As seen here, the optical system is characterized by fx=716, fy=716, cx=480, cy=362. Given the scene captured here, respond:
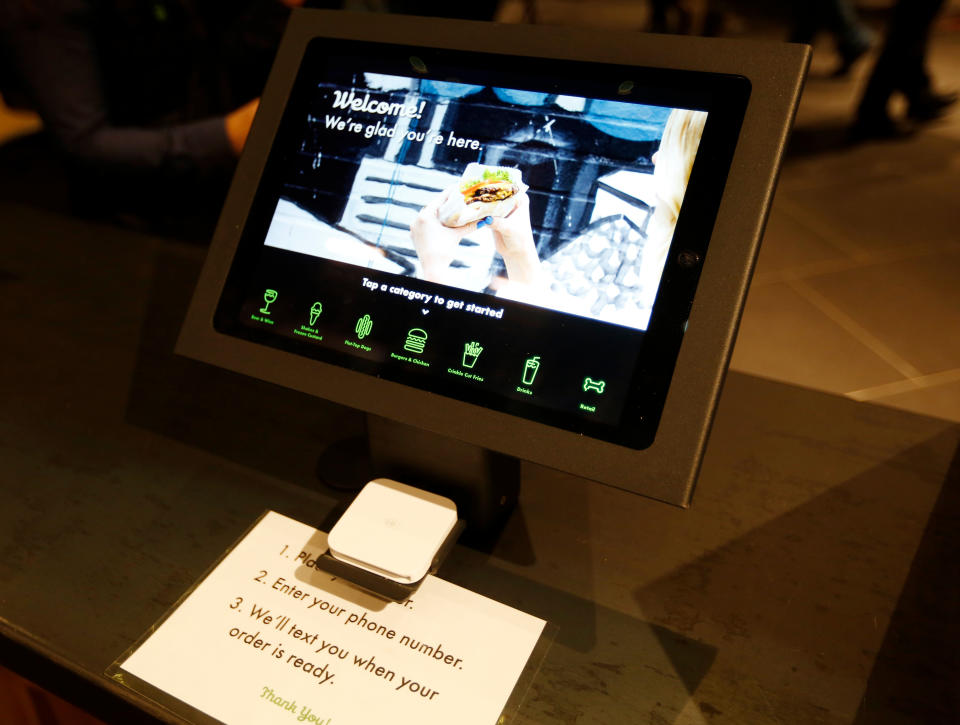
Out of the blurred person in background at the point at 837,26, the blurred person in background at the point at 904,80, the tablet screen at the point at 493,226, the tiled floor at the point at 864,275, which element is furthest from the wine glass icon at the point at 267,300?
the blurred person in background at the point at 837,26

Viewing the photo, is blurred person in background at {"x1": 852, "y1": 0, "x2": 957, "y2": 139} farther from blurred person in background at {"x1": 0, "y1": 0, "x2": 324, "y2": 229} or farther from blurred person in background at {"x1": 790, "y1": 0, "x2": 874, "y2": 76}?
blurred person in background at {"x1": 0, "y1": 0, "x2": 324, "y2": 229}

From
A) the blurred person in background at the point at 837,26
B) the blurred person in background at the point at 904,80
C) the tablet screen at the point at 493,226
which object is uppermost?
the blurred person in background at the point at 837,26

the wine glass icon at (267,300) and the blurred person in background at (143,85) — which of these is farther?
the blurred person in background at (143,85)

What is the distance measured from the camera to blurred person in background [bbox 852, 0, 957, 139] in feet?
8.74

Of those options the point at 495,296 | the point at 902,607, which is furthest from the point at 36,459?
the point at 902,607

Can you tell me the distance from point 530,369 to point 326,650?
0.26 metres

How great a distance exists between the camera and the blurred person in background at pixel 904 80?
8.74 feet

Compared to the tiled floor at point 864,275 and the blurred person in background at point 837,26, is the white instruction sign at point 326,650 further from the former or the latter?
the blurred person in background at point 837,26

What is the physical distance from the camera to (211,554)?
2.08 ft

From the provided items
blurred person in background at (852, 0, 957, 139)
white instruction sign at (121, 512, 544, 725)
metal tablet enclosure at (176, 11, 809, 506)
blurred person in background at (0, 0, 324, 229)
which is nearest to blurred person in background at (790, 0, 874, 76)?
blurred person in background at (852, 0, 957, 139)

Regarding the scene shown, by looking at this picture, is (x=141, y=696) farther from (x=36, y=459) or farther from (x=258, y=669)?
(x=36, y=459)

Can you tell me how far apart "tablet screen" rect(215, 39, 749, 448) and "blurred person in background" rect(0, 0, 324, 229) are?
855 millimetres

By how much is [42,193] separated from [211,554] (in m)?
1.23

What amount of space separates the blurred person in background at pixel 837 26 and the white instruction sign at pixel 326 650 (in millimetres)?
3439
